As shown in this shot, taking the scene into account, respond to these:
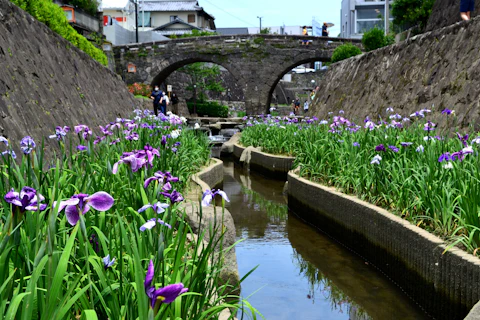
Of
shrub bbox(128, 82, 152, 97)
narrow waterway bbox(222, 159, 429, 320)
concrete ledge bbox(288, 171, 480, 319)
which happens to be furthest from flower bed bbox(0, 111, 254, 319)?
shrub bbox(128, 82, 152, 97)

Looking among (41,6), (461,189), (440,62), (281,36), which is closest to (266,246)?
(461,189)

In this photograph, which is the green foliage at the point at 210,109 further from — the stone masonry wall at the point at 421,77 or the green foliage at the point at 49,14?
the green foliage at the point at 49,14

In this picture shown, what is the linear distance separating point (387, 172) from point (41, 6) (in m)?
8.74

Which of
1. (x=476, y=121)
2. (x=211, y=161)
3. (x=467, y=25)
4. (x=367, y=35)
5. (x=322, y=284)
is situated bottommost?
(x=322, y=284)

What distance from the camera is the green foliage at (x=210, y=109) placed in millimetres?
39469

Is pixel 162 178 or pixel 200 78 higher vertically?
pixel 200 78

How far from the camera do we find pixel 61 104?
7.73 metres

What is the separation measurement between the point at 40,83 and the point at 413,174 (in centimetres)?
481

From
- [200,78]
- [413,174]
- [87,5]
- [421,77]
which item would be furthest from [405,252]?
[200,78]

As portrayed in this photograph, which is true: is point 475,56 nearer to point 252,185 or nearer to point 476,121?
point 476,121

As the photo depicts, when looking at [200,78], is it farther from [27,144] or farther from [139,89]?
[27,144]

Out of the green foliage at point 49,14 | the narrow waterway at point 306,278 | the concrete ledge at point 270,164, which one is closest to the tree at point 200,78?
the green foliage at point 49,14

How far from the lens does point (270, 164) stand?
11.0 m

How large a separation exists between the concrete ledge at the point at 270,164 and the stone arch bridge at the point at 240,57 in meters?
22.3
